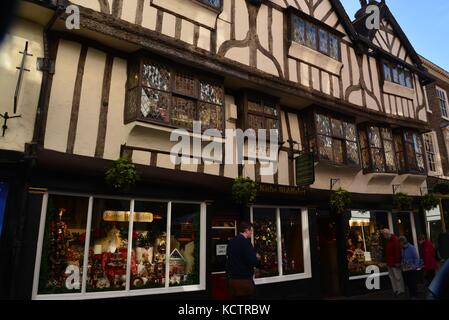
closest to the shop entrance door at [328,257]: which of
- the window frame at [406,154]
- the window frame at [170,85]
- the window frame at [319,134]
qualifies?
the window frame at [319,134]

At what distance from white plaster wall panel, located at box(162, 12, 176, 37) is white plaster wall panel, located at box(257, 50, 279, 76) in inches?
98.3

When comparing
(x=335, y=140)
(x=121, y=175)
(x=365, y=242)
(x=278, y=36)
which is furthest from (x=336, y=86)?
(x=121, y=175)

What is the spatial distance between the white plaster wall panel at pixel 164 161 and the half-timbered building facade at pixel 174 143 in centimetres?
3

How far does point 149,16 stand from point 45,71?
97.8 inches

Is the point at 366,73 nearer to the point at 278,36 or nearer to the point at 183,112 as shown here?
the point at 278,36

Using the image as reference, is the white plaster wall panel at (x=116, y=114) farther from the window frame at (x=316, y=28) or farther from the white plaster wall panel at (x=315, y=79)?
the white plaster wall panel at (x=315, y=79)

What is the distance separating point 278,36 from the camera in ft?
31.4

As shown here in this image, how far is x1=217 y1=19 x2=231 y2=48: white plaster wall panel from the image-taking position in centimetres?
823

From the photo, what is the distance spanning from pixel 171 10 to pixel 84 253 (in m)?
5.37

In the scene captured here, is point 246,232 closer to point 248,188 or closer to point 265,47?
point 248,188

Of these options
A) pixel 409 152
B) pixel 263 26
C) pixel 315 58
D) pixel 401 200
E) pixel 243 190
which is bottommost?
pixel 243 190

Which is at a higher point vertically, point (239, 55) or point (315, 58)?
point (315, 58)

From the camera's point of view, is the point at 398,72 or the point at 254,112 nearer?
the point at 254,112

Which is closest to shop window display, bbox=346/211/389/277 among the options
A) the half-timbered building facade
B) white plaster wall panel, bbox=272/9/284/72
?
the half-timbered building facade
